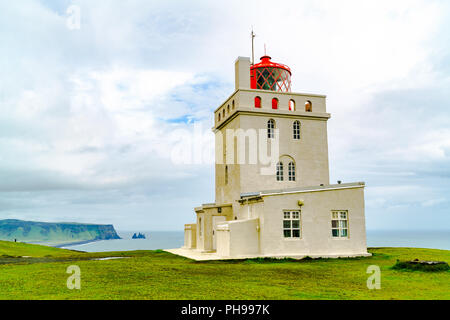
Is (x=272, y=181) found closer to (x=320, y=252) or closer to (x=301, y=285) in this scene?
(x=320, y=252)

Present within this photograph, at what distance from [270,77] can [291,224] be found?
13.1m

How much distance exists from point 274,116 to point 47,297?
21.3 m

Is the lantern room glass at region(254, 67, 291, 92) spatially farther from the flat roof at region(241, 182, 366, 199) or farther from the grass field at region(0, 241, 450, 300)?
the grass field at region(0, 241, 450, 300)

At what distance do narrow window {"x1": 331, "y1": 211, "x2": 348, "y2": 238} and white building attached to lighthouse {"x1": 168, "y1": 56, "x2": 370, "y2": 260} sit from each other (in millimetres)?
58

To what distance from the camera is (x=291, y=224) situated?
73.8 ft

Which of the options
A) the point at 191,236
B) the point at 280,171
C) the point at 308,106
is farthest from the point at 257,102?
the point at 191,236

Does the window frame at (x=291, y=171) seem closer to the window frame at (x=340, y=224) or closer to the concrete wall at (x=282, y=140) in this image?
the concrete wall at (x=282, y=140)

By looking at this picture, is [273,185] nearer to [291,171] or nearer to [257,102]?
[291,171]

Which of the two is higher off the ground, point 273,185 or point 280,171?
point 280,171

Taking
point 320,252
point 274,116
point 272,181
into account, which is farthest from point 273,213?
point 274,116

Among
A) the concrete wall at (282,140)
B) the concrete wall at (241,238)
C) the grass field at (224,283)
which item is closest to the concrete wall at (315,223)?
the concrete wall at (241,238)

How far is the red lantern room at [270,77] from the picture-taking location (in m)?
30.6
